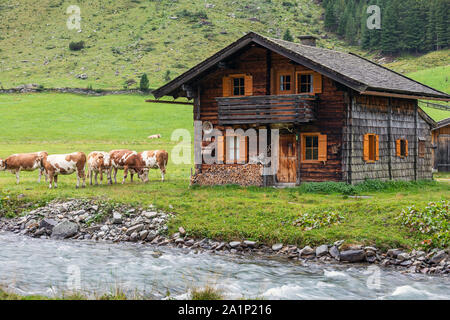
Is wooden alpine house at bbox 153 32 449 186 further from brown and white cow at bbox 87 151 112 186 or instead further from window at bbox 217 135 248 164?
brown and white cow at bbox 87 151 112 186

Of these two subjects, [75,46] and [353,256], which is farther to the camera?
[75,46]

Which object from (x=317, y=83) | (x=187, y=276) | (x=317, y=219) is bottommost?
(x=187, y=276)

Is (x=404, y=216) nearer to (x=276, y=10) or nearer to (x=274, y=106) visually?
(x=274, y=106)

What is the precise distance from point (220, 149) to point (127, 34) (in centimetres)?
9497

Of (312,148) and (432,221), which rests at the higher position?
(312,148)

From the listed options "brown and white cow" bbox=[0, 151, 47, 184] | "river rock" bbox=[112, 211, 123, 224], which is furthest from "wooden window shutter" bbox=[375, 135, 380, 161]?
"brown and white cow" bbox=[0, 151, 47, 184]

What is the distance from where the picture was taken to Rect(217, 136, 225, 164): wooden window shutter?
98.3 ft

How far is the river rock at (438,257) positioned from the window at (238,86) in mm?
15429

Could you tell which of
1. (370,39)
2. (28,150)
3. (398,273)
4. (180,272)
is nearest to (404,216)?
(398,273)

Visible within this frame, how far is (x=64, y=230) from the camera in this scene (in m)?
21.2

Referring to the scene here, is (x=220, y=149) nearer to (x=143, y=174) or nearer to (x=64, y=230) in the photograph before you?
(x=143, y=174)

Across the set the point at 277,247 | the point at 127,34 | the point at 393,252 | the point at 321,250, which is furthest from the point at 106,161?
the point at 127,34

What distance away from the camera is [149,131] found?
209ft

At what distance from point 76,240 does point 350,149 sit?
1298 cm
